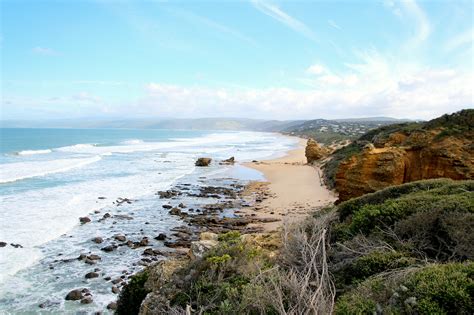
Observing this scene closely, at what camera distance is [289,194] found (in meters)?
25.8

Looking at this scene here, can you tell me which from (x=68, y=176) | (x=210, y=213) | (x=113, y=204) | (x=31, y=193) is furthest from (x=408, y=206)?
(x=68, y=176)

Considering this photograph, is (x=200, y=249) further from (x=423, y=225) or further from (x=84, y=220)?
(x=84, y=220)

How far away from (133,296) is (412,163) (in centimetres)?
1360

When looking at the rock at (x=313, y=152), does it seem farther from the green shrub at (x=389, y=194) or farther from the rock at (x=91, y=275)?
the rock at (x=91, y=275)

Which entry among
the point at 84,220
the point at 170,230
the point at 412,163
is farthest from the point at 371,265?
the point at 84,220

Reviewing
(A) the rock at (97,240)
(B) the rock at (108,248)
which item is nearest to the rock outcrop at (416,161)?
(B) the rock at (108,248)

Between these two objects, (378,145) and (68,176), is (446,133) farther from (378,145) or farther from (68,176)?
(68,176)

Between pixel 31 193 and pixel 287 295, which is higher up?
pixel 287 295

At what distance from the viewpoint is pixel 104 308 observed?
10.7 m

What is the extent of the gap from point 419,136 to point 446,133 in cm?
125

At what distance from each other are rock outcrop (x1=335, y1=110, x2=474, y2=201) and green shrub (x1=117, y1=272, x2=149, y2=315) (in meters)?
11.5

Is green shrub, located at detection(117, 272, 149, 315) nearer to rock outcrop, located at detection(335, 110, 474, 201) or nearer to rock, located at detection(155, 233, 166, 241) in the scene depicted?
rock, located at detection(155, 233, 166, 241)

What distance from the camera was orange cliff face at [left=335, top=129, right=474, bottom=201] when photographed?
14664mm

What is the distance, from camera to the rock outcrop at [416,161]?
1471 cm
